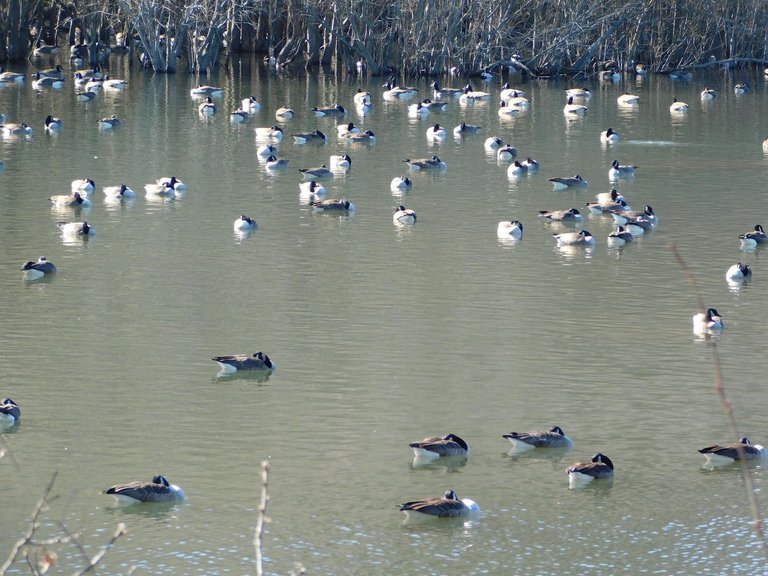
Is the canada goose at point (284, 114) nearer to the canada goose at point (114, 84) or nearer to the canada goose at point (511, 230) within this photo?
the canada goose at point (114, 84)

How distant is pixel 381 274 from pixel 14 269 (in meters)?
5.69

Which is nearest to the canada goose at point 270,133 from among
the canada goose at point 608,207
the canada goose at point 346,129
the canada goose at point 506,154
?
the canada goose at point 346,129

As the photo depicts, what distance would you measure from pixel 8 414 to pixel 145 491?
8.90 ft

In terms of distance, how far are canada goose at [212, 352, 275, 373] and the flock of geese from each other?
1cm

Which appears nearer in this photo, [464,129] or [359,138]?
[359,138]

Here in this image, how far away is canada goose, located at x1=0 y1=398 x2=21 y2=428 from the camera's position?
45.7 ft

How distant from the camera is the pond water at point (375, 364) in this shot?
11.8m

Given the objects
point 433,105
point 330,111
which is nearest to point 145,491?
point 330,111

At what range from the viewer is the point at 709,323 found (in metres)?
17.6

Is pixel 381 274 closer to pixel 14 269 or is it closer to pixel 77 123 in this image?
pixel 14 269

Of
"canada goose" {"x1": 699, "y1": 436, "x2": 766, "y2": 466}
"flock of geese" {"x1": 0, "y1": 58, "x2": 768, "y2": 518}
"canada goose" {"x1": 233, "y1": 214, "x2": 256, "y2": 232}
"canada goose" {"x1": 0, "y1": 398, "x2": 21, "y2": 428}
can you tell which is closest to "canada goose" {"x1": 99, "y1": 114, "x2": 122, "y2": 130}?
"flock of geese" {"x1": 0, "y1": 58, "x2": 768, "y2": 518}

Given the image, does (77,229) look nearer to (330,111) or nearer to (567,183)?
(567,183)

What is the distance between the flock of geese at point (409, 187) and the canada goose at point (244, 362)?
0.01 metres

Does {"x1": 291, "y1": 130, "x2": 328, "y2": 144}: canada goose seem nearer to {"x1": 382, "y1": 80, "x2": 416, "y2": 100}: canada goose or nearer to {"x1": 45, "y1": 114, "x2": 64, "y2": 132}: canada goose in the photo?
{"x1": 45, "y1": 114, "x2": 64, "y2": 132}: canada goose
